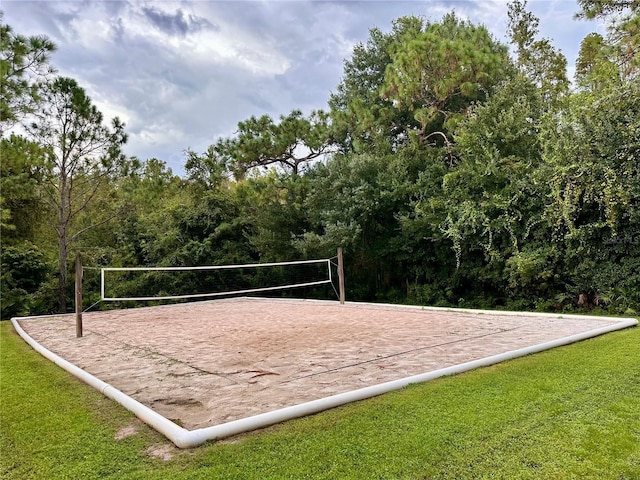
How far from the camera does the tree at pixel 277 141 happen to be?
1175cm

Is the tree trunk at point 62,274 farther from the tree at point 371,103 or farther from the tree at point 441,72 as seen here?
the tree at point 441,72

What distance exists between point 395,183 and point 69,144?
7199 mm

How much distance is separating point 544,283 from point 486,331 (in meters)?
3.87

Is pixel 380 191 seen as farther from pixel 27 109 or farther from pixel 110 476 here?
pixel 110 476

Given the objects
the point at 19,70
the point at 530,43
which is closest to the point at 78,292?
the point at 19,70

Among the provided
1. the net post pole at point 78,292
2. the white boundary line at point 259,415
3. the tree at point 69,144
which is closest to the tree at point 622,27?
the white boundary line at point 259,415

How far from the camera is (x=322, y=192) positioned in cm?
1074

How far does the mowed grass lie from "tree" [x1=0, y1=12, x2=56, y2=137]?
21.0ft

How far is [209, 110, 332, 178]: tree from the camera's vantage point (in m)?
11.8

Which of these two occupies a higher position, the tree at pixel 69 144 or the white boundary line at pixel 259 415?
the tree at pixel 69 144

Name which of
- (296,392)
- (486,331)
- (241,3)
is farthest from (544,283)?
(241,3)

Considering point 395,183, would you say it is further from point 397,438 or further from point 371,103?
point 397,438

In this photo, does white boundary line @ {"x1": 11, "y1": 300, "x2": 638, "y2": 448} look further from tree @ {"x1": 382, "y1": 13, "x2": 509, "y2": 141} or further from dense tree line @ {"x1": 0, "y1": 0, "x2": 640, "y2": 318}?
tree @ {"x1": 382, "y1": 13, "x2": 509, "y2": 141}

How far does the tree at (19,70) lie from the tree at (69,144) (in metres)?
0.66
